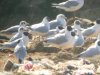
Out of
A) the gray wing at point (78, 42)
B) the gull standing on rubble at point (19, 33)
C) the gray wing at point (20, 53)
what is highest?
the gull standing on rubble at point (19, 33)

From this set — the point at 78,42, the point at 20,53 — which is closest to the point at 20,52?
the point at 20,53

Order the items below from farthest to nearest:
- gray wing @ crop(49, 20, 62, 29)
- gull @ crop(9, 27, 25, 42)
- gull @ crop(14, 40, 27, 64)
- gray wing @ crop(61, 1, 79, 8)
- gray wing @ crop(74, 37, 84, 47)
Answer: gray wing @ crop(61, 1, 79, 8)
gray wing @ crop(49, 20, 62, 29)
gull @ crop(9, 27, 25, 42)
gray wing @ crop(74, 37, 84, 47)
gull @ crop(14, 40, 27, 64)

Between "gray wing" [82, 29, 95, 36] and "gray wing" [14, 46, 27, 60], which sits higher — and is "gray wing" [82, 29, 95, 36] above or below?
above

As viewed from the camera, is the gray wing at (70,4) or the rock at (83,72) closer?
the rock at (83,72)

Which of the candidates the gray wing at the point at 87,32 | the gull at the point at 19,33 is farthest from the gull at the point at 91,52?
the gull at the point at 19,33

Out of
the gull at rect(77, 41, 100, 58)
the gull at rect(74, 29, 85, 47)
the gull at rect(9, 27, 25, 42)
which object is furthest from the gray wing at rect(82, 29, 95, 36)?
the gull at rect(77, 41, 100, 58)

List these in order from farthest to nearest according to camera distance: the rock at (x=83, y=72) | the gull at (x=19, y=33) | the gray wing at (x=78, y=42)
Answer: the gull at (x=19, y=33) → the gray wing at (x=78, y=42) → the rock at (x=83, y=72)

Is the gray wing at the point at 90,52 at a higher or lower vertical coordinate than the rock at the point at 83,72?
higher

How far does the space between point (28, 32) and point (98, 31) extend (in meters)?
2.68

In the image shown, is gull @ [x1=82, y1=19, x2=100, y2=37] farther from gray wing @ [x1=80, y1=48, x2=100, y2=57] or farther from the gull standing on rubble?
gray wing @ [x1=80, y1=48, x2=100, y2=57]

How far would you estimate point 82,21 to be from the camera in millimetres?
19141

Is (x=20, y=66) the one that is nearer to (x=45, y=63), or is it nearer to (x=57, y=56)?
(x=45, y=63)

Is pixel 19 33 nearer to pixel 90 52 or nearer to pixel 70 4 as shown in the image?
pixel 90 52

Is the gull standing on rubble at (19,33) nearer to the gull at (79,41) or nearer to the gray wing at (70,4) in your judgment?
the gull at (79,41)
